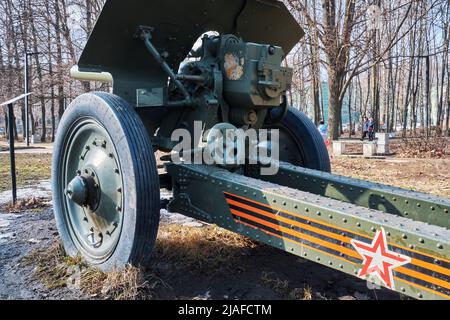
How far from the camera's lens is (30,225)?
4730mm

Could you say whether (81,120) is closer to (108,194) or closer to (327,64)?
(108,194)

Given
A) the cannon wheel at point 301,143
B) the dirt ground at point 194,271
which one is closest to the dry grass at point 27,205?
the dirt ground at point 194,271

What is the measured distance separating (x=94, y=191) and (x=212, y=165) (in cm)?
87

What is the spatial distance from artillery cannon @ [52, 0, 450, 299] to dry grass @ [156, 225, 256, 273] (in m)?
0.53

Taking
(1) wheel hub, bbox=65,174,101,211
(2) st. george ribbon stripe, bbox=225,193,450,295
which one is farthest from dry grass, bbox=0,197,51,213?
(2) st. george ribbon stripe, bbox=225,193,450,295

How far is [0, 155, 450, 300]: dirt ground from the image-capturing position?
3014 mm

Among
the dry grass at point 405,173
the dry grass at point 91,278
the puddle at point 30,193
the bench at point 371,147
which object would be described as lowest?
the dry grass at point 91,278

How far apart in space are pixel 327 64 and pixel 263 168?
12208 millimetres

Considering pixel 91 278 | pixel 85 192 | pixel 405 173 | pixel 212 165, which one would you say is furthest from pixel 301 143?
pixel 405 173

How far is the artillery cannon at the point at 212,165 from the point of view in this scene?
85.4 inches

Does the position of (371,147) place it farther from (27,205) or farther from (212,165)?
(212,165)

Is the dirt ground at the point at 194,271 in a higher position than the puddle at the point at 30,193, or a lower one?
lower

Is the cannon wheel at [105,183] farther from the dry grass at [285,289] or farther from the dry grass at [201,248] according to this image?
the dry grass at [285,289]
